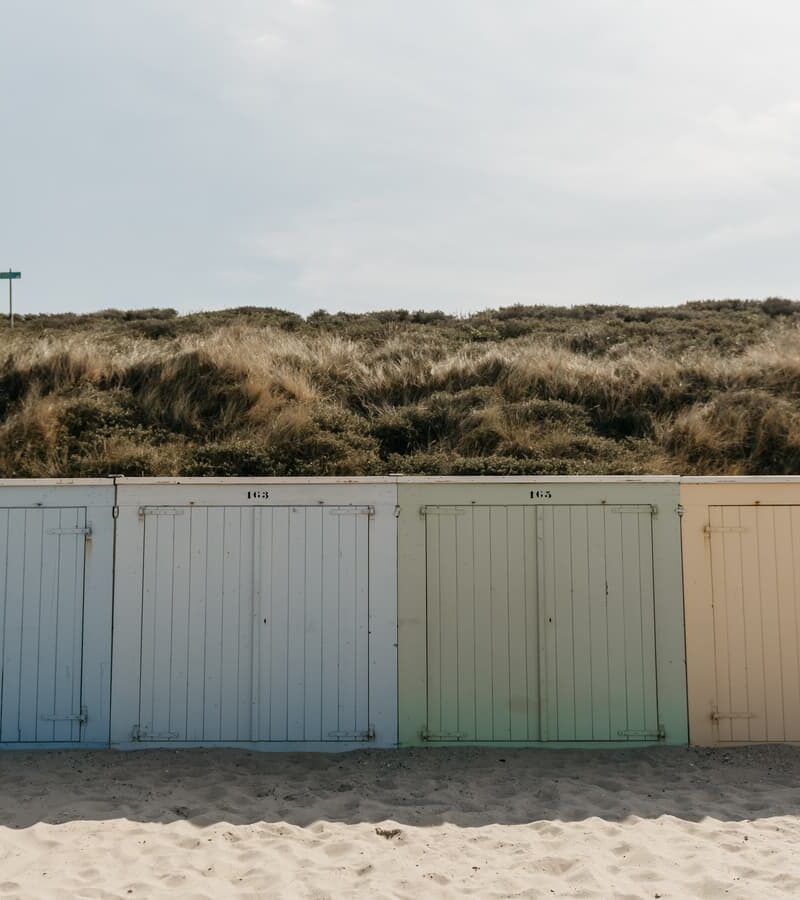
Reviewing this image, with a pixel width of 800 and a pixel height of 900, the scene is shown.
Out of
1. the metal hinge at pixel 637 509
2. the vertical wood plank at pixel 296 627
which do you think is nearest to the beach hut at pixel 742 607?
the metal hinge at pixel 637 509

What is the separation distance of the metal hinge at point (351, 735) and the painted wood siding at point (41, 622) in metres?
1.84

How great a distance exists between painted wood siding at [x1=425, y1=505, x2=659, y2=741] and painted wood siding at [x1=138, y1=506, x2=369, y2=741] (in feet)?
2.02

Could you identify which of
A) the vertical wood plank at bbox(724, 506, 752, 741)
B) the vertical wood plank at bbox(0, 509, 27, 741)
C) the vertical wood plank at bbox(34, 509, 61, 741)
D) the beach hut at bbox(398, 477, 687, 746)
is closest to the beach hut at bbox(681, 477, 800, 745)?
the vertical wood plank at bbox(724, 506, 752, 741)

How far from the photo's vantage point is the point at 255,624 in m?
6.27

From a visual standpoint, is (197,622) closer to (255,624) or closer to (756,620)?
(255,624)

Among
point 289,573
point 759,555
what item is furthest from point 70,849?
point 759,555

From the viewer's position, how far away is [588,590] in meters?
6.34

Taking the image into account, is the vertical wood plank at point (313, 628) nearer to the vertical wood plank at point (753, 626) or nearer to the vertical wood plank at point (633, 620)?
the vertical wood plank at point (633, 620)

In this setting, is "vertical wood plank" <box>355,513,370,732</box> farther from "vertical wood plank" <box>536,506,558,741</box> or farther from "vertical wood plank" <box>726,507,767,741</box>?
"vertical wood plank" <box>726,507,767,741</box>

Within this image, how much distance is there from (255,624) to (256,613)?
3.2 inches

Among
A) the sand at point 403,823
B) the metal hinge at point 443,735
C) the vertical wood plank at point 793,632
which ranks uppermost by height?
the vertical wood plank at point 793,632

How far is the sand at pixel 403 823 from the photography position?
414cm

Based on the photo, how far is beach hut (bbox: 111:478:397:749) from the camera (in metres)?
6.20

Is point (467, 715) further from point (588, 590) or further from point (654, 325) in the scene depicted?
point (654, 325)
